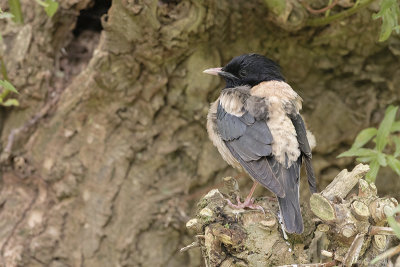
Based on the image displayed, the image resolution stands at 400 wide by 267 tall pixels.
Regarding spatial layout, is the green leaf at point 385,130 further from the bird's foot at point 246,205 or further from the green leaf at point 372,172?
the bird's foot at point 246,205

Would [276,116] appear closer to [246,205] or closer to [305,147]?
[305,147]

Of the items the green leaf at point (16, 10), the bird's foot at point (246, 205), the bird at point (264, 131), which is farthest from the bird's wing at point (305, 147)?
the green leaf at point (16, 10)

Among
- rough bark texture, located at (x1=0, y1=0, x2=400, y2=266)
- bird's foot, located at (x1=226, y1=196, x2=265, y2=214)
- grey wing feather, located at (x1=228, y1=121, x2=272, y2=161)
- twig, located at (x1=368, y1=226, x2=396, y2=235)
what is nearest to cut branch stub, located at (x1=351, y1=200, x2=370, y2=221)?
twig, located at (x1=368, y1=226, x2=396, y2=235)

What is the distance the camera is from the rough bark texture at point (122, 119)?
5535mm

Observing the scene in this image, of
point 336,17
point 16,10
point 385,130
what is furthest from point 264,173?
point 16,10

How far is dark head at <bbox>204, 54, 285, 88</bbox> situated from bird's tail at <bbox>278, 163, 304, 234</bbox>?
1.06 meters

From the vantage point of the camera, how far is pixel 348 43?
591 cm

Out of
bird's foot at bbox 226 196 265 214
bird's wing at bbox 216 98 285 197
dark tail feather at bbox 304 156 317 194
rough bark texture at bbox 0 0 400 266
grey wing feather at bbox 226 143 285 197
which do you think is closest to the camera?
bird's foot at bbox 226 196 265 214

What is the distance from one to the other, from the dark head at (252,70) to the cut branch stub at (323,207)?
1.71 meters

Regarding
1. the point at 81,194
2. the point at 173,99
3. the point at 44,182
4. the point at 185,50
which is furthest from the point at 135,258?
the point at 185,50

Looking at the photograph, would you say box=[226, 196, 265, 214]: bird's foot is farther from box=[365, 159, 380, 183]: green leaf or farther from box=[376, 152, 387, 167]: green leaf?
box=[376, 152, 387, 167]: green leaf

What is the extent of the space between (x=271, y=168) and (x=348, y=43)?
2.30 m

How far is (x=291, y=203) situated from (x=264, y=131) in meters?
0.73

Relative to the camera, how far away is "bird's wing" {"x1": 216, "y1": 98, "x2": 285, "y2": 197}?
4.19 metres
